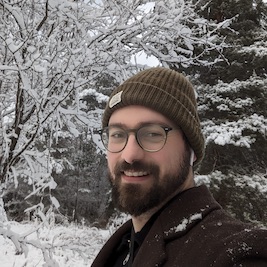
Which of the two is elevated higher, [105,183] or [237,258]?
[237,258]

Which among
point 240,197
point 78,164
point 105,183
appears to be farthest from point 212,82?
point 105,183

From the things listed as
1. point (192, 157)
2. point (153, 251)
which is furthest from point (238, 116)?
point (153, 251)

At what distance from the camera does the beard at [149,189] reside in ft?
5.39

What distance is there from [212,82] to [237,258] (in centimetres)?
1161

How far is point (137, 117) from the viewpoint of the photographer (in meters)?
1.80

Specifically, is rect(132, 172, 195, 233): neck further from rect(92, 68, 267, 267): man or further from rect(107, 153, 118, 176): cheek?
rect(107, 153, 118, 176): cheek

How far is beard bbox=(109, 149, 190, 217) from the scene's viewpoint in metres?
1.64

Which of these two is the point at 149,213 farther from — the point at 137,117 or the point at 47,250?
the point at 47,250

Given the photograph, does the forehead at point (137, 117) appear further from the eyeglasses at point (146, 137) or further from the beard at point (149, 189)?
the beard at point (149, 189)

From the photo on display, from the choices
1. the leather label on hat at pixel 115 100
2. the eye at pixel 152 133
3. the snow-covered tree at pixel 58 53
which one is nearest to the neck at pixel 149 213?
the eye at pixel 152 133

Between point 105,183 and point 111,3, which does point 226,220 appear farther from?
point 105,183

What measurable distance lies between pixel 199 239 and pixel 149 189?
1.44 feet

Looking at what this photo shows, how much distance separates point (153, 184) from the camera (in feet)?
5.42

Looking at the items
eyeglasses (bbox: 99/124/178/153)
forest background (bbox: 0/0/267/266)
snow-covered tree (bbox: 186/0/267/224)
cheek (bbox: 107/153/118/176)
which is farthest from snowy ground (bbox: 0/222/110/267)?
snow-covered tree (bbox: 186/0/267/224)
